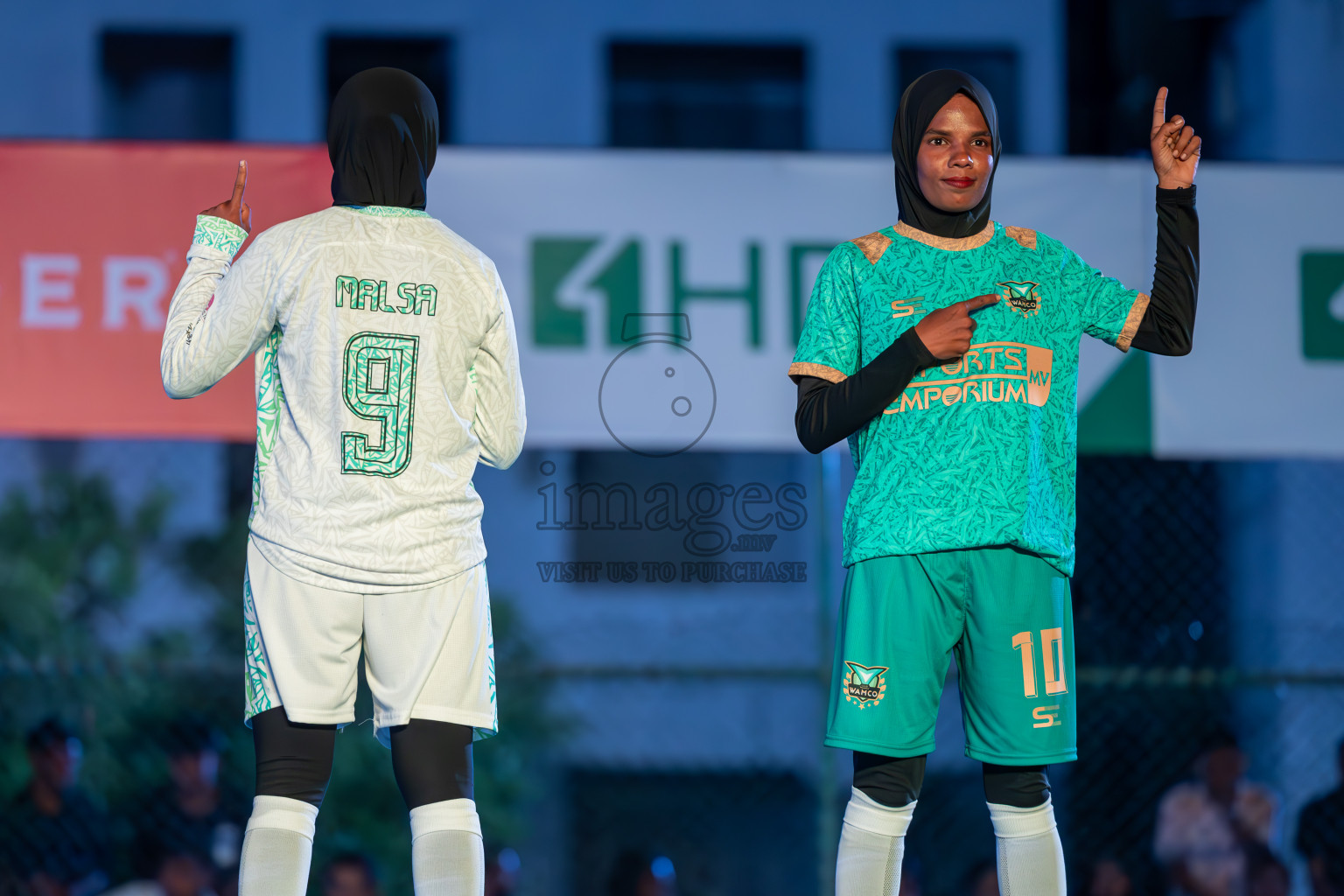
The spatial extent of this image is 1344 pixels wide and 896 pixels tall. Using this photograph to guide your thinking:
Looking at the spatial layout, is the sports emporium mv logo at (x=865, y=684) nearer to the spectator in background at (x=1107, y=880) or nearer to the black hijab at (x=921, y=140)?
the black hijab at (x=921, y=140)

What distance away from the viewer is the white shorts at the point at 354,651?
72.7 inches

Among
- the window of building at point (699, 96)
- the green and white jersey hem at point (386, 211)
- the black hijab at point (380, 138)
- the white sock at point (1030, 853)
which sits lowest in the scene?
the white sock at point (1030, 853)

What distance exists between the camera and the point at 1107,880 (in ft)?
13.3

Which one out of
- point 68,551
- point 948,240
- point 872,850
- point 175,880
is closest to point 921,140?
point 948,240

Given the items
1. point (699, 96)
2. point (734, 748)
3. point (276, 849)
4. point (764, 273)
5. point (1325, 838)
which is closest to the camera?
point (276, 849)

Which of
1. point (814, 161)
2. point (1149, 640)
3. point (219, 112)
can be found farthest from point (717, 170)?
point (219, 112)

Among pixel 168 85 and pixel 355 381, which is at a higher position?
pixel 168 85

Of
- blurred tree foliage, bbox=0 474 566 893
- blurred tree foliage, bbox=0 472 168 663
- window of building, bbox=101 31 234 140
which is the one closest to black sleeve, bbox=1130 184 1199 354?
blurred tree foliage, bbox=0 474 566 893

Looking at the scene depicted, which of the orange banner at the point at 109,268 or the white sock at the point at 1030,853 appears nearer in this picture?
the white sock at the point at 1030,853

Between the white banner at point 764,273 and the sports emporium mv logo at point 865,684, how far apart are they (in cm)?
186

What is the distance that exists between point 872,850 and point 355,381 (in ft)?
3.11

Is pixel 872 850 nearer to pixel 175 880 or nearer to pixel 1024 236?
pixel 1024 236

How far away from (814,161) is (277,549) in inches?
96.2

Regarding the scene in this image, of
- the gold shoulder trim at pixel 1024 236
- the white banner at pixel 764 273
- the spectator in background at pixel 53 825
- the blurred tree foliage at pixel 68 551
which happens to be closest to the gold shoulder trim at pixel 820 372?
the gold shoulder trim at pixel 1024 236
